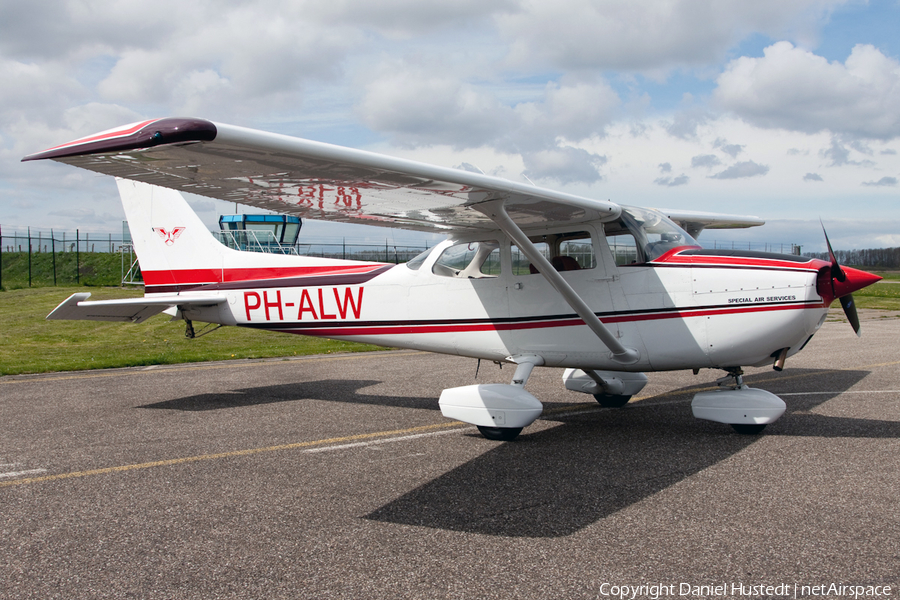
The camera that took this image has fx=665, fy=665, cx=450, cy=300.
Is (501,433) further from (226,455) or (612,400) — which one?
(226,455)

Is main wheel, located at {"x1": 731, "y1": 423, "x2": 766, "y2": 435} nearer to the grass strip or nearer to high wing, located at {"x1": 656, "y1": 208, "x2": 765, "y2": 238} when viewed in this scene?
high wing, located at {"x1": 656, "y1": 208, "x2": 765, "y2": 238}

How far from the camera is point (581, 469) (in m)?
5.29

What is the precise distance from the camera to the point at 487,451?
19.6 feet

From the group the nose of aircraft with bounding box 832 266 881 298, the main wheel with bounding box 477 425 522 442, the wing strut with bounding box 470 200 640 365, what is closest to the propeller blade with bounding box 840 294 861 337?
the nose of aircraft with bounding box 832 266 881 298

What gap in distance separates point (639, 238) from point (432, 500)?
344cm

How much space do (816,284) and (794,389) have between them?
3549mm

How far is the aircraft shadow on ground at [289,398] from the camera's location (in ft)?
26.9

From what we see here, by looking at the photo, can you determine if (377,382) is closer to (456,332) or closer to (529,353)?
(456,332)

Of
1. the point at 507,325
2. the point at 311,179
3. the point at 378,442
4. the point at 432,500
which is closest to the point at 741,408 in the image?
the point at 507,325

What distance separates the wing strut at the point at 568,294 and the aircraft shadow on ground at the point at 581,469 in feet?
2.67

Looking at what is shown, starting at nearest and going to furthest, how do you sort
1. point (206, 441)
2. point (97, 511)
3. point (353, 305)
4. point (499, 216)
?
point (97, 511), point (499, 216), point (206, 441), point (353, 305)

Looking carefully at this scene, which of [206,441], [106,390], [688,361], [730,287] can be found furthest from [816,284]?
[106,390]

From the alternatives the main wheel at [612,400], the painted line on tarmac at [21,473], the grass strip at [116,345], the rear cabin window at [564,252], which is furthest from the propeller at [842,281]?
the grass strip at [116,345]

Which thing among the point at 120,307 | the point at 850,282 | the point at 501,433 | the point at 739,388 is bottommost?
the point at 501,433
